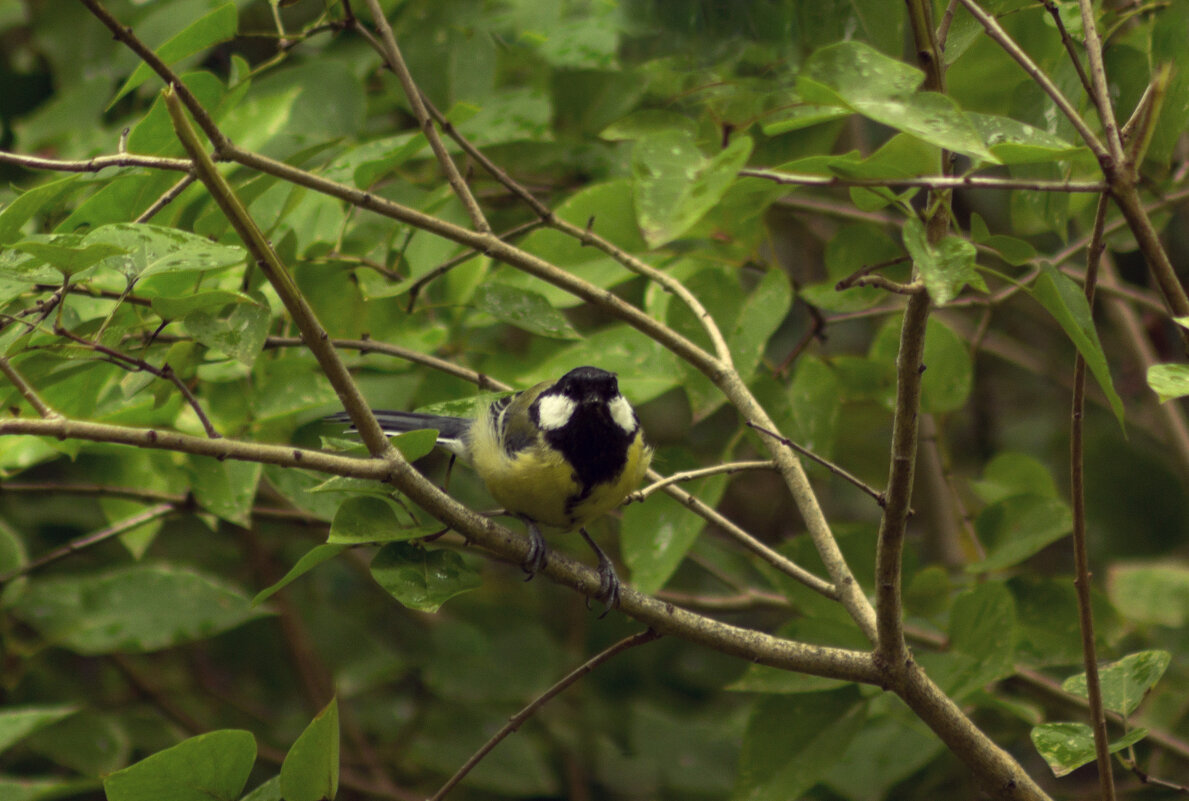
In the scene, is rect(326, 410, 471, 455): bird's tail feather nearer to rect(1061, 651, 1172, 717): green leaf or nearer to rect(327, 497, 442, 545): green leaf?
rect(327, 497, 442, 545): green leaf

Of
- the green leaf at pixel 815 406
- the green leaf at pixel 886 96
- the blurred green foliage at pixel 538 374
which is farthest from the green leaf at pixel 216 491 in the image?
the green leaf at pixel 886 96

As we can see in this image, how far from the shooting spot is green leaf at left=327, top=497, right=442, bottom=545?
1219mm

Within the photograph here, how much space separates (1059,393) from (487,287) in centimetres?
304

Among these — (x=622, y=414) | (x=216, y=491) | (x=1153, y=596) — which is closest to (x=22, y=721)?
(x=216, y=491)

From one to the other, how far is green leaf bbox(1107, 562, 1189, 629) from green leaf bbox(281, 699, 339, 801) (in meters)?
1.92

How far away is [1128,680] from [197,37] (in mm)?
1448

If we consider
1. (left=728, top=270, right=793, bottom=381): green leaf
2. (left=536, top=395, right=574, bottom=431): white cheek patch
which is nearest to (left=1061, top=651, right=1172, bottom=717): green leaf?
(left=728, top=270, right=793, bottom=381): green leaf

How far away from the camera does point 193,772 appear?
116cm

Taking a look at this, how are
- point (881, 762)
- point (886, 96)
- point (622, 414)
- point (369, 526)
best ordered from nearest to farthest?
point (886, 96), point (369, 526), point (622, 414), point (881, 762)

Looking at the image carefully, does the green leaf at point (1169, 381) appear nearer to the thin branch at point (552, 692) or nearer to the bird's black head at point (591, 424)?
the thin branch at point (552, 692)

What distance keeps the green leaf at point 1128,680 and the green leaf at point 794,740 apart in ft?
1.20

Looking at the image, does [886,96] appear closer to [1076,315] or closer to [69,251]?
[1076,315]

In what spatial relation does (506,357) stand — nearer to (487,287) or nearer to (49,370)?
(487,287)

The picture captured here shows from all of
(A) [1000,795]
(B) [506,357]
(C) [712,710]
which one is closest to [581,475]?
(B) [506,357]
